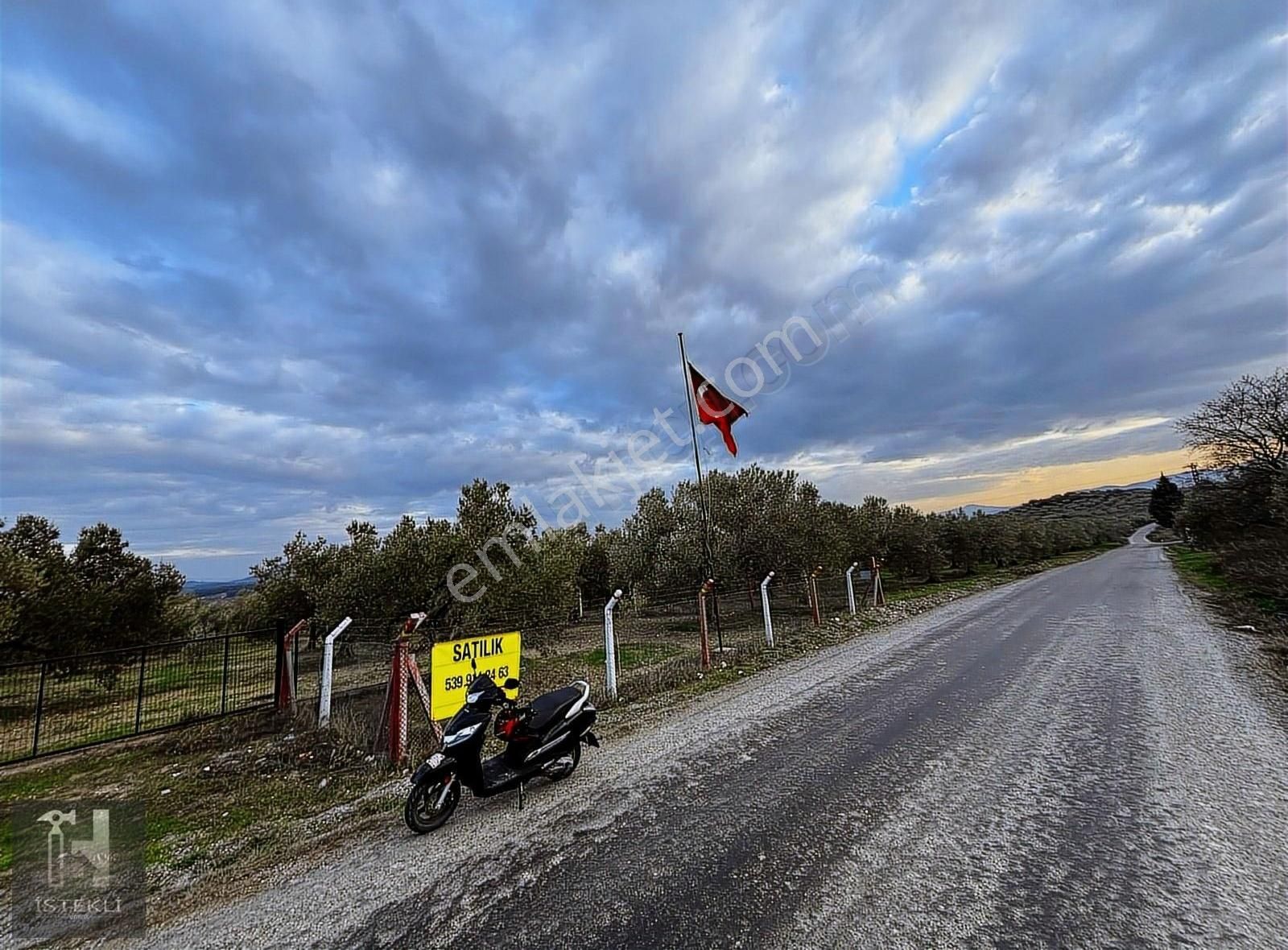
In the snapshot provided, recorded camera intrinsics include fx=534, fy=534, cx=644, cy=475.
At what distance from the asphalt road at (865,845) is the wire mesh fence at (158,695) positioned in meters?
4.92

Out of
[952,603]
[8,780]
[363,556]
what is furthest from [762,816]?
[952,603]

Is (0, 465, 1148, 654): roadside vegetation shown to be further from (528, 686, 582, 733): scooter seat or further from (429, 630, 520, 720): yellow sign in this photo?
(528, 686, 582, 733): scooter seat

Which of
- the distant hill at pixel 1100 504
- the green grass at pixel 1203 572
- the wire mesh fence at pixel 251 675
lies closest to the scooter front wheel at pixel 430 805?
the wire mesh fence at pixel 251 675

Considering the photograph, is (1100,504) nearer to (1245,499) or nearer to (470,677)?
(1245,499)

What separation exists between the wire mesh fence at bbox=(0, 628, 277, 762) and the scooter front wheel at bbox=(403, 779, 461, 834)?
470 centimetres

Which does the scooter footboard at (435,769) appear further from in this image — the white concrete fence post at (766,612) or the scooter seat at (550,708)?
the white concrete fence post at (766,612)

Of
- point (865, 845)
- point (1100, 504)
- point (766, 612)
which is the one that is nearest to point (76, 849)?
point (865, 845)

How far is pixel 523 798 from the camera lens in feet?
→ 14.3

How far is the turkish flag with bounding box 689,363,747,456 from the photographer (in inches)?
528

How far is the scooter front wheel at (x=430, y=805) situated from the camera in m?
3.86

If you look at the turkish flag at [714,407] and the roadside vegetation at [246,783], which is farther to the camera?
the turkish flag at [714,407]

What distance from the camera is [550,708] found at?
15.9 ft

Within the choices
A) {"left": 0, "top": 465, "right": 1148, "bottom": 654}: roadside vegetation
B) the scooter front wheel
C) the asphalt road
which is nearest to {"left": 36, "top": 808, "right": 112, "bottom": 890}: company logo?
the asphalt road

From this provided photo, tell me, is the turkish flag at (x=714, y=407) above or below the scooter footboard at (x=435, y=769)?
above
